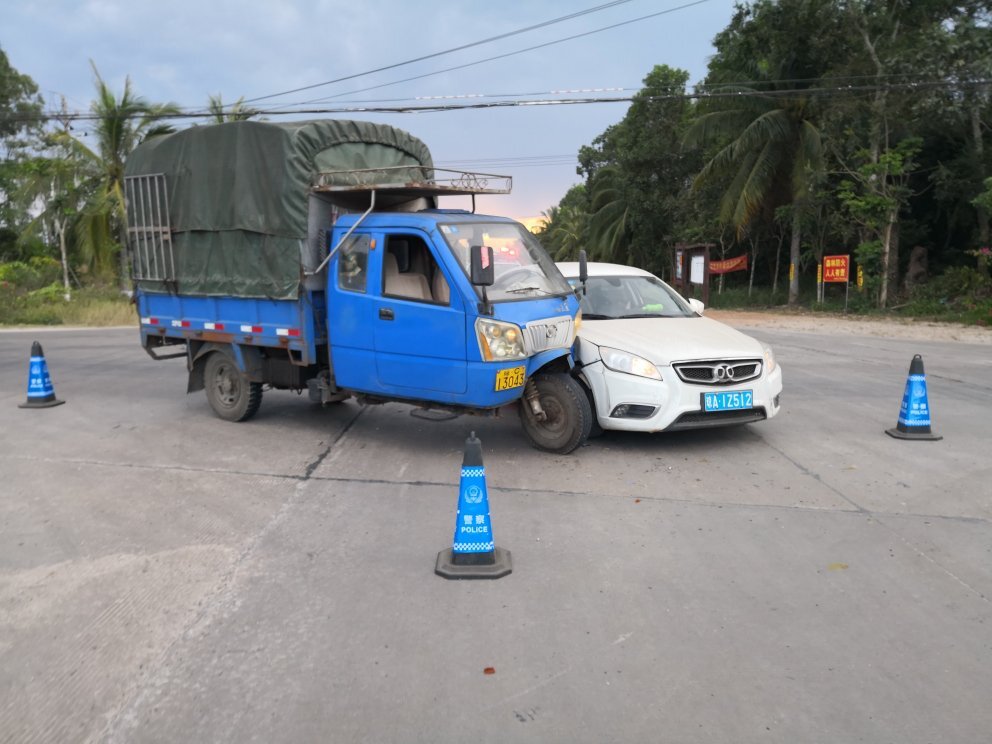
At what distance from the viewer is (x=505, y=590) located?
4.62 metres

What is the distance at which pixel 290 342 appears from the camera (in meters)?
8.05

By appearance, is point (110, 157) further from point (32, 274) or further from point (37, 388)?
point (37, 388)

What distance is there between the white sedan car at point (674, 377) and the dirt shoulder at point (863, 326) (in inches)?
503

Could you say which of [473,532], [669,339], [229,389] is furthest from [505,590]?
[229,389]

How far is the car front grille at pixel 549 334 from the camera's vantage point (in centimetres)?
705

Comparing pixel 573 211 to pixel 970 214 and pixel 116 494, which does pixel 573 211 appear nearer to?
pixel 970 214

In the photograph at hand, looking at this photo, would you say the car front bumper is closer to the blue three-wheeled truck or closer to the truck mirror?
the blue three-wheeled truck

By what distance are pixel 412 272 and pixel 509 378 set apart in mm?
1367

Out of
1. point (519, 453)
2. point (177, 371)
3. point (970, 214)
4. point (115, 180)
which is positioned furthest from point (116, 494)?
point (970, 214)

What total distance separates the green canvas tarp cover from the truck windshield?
167 centimetres

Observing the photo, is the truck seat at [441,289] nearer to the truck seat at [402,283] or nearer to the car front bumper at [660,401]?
the truck seat at [402,283]

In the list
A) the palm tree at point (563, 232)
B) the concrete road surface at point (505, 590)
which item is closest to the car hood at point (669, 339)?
the concrete road surface at point (505, 590)

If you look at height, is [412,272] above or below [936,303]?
above

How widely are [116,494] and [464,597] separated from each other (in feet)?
11.3
